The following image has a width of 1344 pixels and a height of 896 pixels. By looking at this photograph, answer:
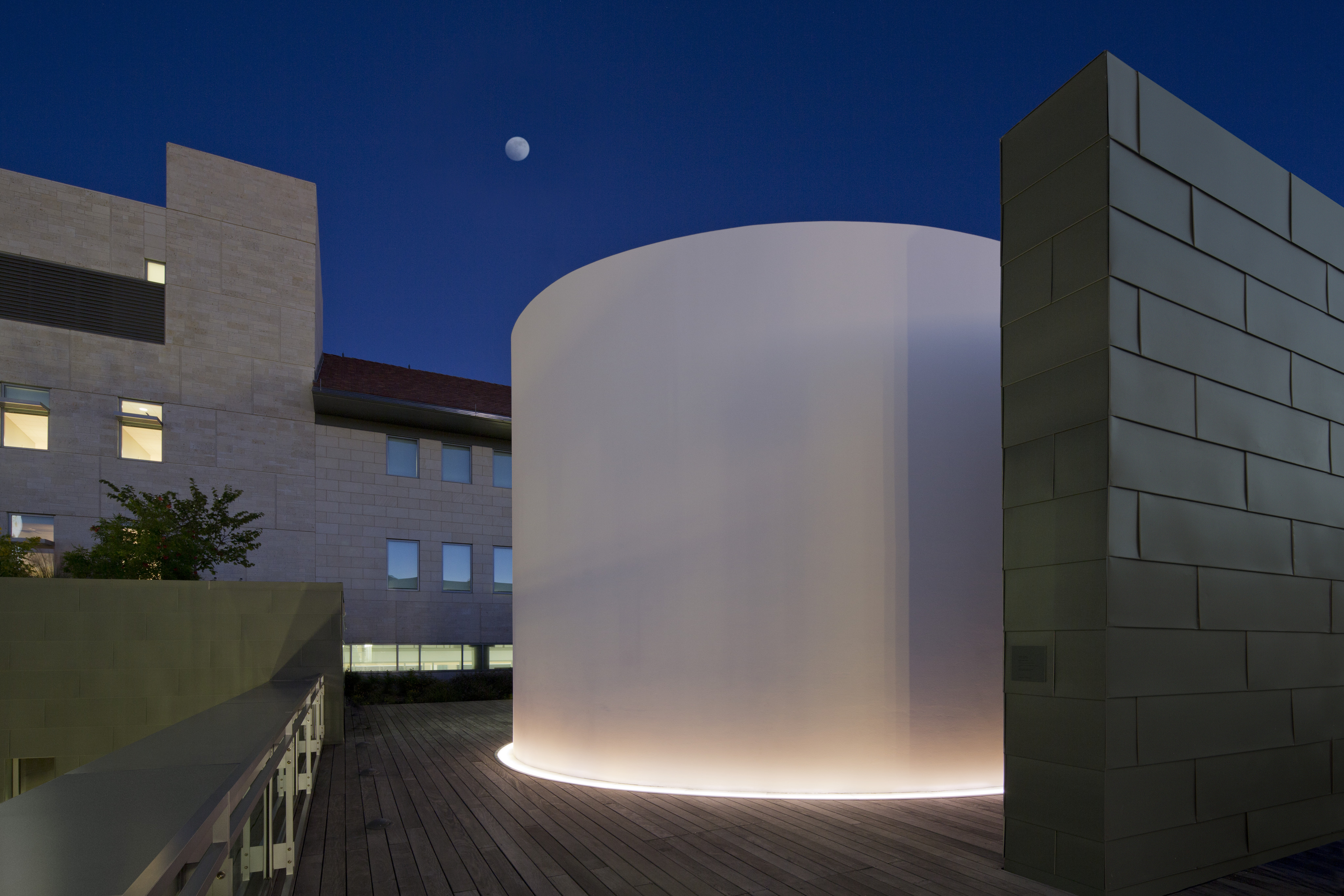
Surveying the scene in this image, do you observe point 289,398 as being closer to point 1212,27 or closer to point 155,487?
point 155,487

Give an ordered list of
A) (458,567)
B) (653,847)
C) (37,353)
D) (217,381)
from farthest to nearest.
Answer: (458,567) < (217,381) < (37,353) < (653,847)

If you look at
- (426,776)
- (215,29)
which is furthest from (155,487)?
(215,29)

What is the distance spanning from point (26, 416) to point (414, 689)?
26.8 ft

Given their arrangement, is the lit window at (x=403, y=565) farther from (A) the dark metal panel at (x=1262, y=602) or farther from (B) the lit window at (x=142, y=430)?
(A) the dark metal panel at (x=1262, y=602)

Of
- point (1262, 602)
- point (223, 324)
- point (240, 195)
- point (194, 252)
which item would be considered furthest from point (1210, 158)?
point (240, 195)

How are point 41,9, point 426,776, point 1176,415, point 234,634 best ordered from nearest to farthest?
1. point 1176,415
2. point 426,776
3. point 234,634
4. point 41,9

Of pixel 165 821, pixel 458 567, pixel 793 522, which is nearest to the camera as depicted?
pixel 165 821

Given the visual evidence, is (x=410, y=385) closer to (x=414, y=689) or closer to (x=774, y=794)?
(x=414, y=689)

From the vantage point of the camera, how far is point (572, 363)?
735cm

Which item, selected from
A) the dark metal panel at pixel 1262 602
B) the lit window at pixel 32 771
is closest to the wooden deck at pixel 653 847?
the dark metal panel at pixel 1262 602

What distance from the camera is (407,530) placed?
56.1 feet

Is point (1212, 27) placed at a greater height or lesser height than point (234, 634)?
greater

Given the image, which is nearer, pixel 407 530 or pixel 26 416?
pixel 26 416

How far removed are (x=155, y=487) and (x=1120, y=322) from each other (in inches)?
619
